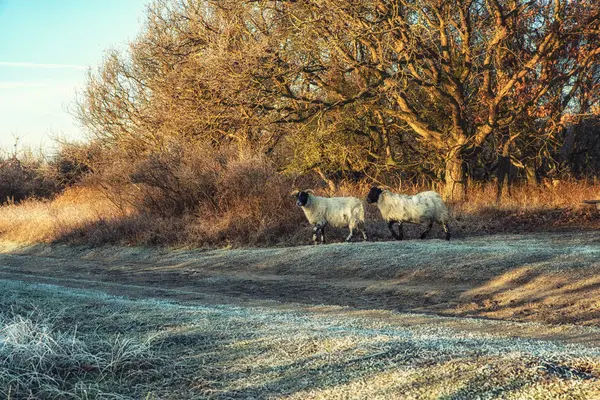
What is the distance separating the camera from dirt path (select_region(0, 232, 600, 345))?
1029cm

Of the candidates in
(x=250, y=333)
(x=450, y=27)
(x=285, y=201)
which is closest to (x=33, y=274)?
(x=285, y=201)

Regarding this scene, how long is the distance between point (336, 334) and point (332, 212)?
12.5 meters

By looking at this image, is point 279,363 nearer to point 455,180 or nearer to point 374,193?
point 374,193

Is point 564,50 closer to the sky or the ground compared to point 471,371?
closer to the sky

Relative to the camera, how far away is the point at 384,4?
2172cm

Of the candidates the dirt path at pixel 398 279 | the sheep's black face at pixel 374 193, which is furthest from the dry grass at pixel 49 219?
the sheep's black face at pixel 374 193

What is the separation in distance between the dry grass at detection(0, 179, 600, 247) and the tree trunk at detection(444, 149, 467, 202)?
0.51 m

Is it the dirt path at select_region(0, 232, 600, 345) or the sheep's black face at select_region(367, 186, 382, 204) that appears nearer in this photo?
the dirt path at select_region(0, 232, 600, 345)

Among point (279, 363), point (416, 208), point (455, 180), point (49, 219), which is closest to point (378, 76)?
point (455, 180)

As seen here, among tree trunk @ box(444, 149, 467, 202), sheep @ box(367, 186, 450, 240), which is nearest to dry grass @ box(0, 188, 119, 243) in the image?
sheep @ box(367, 186, 450, 240)

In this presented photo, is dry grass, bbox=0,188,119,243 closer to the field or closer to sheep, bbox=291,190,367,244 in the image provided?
sheep, bbox=291,190,367,244

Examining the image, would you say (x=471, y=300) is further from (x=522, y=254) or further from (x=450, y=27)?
(x=450, y=27)

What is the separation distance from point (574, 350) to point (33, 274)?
14392 millimetres

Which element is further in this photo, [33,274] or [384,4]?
[384,4]
